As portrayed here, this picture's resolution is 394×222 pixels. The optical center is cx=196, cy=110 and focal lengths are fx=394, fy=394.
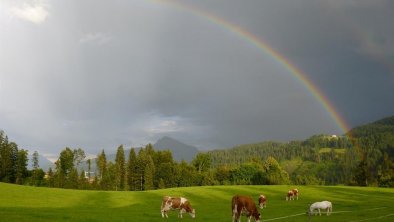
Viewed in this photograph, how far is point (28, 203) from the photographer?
174 ft

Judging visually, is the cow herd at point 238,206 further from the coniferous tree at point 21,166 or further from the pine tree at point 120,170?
the coniferous tree at point 21,166

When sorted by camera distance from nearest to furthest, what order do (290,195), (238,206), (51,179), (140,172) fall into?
(238,206) → (290,195) → (51,179) → (140,172)

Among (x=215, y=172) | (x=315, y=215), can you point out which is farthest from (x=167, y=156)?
(x=315, y=215)

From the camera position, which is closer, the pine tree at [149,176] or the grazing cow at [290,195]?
the grazing cow at [290,195]

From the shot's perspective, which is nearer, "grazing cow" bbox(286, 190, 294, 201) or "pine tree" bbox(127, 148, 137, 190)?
"grazing cow" bbox(286, 190, 294, 201)

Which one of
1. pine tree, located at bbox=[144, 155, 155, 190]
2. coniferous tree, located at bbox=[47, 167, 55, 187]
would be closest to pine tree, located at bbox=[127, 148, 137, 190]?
pine tree, located at bbox=[144, 155, 155, 190]

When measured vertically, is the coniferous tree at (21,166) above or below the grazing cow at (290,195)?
above

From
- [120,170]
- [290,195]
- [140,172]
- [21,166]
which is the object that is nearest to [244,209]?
[290,195]

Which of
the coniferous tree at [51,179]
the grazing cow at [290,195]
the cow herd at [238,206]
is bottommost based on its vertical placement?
the grazing cow at [290,195]

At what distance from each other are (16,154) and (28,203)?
116m

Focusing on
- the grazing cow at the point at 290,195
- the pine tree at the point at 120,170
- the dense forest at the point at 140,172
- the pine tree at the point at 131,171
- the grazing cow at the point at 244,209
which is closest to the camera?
the grazing cow at the point at 244,209

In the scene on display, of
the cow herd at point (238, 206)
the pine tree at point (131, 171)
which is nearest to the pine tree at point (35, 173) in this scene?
the pine tree at point (131, 171)

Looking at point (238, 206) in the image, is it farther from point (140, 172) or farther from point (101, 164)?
point (101, 164)

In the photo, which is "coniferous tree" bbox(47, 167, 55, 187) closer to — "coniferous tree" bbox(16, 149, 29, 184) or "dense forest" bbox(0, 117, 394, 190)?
"dense forest" bbox(0, 117, 394, 190)
